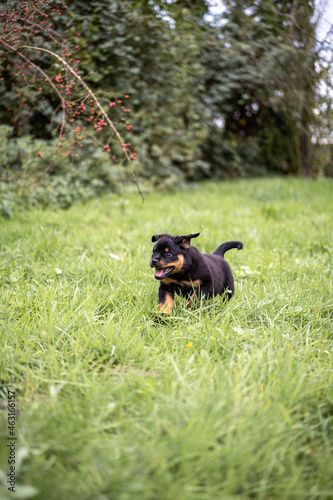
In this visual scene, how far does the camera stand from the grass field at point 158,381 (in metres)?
1.34

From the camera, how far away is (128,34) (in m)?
5.26

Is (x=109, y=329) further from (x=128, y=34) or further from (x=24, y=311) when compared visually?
(x=128, y=34)

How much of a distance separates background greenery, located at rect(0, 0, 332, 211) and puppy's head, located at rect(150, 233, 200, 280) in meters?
1.64

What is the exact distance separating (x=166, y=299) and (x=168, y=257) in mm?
333

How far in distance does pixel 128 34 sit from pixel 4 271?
13.1ft

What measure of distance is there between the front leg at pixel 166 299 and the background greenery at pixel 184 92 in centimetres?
170

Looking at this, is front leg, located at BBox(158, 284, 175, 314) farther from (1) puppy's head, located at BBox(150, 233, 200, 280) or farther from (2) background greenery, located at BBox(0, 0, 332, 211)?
(2) background greenery, located at BBox(0, 0, 332, 211)

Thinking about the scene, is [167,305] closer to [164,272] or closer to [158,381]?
[164,272]

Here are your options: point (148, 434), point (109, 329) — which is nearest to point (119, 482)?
point (148, 434)

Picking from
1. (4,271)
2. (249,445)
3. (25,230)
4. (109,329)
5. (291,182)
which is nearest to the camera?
(249,445)

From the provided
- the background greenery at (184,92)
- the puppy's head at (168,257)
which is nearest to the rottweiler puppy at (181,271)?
the puppy's head at (168,257)

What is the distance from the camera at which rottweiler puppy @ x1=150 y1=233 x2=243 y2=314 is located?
225cm

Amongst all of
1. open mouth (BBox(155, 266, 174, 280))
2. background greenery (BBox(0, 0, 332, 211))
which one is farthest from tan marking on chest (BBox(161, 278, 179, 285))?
background greenery (BBox(0, 0, 332, 211))

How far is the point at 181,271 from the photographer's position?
235 cm
